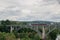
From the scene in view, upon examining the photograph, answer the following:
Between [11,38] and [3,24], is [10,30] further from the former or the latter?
[11,38]

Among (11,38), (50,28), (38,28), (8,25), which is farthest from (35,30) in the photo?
(11,38)

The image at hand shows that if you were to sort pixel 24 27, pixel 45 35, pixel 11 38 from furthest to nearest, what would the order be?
1. pixel 24 27
2. pixel 45 35
3. pixel 11 38

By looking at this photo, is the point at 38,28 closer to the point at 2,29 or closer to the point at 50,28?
the point at 50,28

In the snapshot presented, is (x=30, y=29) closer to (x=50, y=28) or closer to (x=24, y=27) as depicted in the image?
(x=24, y=27)

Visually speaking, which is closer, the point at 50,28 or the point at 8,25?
the point at 50,28

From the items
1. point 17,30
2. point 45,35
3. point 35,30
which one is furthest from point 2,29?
point 45,35

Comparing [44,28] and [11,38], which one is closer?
[11,38]

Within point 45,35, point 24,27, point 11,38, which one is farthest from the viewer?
point 24,27

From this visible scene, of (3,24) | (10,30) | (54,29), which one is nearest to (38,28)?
(54,29)
